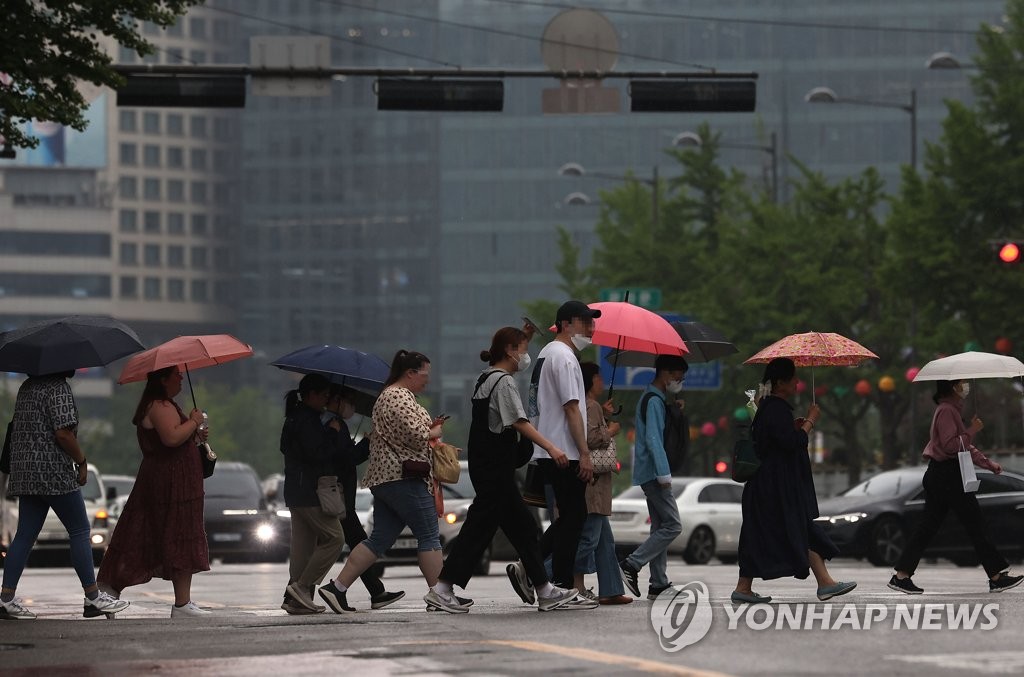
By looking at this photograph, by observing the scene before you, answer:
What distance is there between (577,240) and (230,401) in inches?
979

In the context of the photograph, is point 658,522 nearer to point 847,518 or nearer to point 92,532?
point 847,518

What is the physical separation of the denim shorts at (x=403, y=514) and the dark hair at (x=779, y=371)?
232 cm

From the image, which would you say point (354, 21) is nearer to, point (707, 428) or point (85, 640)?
point (707, 428)

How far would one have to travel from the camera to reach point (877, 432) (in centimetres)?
8119

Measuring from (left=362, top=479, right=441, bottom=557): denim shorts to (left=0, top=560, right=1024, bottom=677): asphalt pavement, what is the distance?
46 centimetres

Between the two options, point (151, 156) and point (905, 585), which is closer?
point (905, 585)

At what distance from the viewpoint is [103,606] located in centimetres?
1411

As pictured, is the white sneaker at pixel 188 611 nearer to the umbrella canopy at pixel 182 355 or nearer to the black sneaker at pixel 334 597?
the black sneaker at pixel 334 597

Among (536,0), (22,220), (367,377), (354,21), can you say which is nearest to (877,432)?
(536,0)

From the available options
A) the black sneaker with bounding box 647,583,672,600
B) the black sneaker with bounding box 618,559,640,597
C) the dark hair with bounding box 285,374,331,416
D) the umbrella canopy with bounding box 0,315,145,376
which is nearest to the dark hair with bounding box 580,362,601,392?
the black sneaker with bounding box 618,559,640,597

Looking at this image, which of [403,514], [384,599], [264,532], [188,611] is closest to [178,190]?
[264,532]

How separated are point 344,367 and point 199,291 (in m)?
154

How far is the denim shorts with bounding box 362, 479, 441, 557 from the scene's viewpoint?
13594 millimetres

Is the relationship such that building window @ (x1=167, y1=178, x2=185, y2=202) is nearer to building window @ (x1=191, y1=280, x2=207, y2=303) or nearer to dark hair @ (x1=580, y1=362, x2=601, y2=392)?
building window @ (x1=191, y1=280, x2=207, y2=303)
